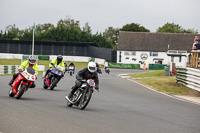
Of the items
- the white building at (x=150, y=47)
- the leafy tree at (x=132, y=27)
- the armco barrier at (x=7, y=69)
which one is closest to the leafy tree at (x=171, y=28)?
the leafy tree at (x=132, y=27)

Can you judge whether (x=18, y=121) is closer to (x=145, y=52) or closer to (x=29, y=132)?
(x=29, y=132)

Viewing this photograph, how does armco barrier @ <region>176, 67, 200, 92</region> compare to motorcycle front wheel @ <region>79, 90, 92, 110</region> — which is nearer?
motorcycle front wheel @ <region>79, 90, 92, 110</region>

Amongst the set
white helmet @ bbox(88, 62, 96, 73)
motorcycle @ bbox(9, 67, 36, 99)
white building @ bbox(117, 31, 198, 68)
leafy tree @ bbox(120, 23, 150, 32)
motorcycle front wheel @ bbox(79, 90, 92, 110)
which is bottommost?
motorcycle front wheel @ bbox(79, 90, 92, 110)

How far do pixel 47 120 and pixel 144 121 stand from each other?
2561 mm

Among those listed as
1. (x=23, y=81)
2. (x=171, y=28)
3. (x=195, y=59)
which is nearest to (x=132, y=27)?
(x=171, y=28)

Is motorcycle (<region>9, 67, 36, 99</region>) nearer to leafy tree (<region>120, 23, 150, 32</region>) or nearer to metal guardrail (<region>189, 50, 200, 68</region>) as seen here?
metal guardrail (<region>189, 50, 200, 68</region>)

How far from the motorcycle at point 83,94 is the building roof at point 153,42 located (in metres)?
72.5

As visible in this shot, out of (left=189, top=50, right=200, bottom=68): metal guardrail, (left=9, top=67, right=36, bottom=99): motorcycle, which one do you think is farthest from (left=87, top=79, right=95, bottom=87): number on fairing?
(left=189, top=50, right=200, bottom=68): metal guardrail

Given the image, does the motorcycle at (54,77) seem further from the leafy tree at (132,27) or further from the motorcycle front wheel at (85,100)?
the leafy tree at (132,27)

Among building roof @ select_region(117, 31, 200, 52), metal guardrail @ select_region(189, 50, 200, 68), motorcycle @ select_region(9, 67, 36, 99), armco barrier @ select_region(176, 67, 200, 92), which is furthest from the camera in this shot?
building roof @ select_region(117, 31, 200, 52)

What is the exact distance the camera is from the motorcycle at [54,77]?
19.8 m

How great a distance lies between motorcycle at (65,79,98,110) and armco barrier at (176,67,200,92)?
10.9 meters

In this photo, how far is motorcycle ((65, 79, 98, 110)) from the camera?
12.4m

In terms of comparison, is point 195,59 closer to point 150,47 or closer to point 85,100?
point 85,100
